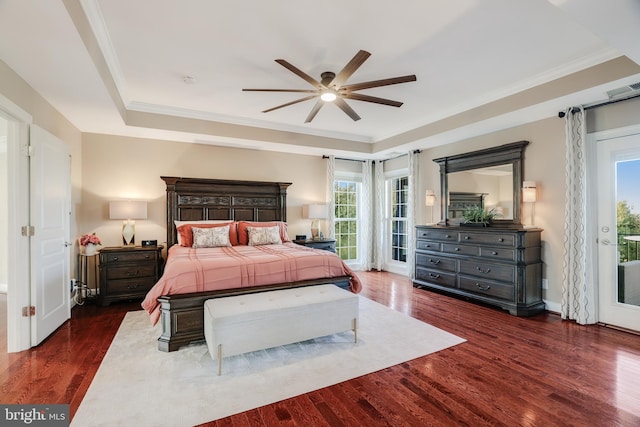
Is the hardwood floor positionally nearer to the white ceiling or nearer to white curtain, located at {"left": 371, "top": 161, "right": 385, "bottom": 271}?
the white ceiling

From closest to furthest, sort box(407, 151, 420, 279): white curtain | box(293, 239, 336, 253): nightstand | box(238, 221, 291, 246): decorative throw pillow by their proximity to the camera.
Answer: box(238, 221, 291, 246): decorative throw pillow, box(293, 239, 336, 253): nightstand, box(407, 151, 420, 279): white curtain

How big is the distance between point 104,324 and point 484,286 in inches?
194

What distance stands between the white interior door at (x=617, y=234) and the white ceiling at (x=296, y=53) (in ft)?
2.40

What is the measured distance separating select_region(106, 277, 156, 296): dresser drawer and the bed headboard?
2.54 ft

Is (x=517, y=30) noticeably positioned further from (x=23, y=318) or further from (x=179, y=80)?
(x=23, y=318)

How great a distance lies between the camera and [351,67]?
2607 mm

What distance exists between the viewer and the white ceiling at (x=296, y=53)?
7.45ft

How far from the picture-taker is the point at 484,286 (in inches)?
169

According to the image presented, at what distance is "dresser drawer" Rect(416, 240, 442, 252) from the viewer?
16.6ft

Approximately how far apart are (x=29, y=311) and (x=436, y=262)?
5.22 metres

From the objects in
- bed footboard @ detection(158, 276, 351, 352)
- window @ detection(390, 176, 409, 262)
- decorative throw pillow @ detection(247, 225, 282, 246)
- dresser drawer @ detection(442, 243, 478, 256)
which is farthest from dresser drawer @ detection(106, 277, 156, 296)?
window @ detection(390, 176, 409, 262)

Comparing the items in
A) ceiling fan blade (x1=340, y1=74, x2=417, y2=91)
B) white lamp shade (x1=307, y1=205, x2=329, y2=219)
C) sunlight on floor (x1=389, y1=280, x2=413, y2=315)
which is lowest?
sunlight on floor (x1=389, y1=280, x2=413, y2=315)

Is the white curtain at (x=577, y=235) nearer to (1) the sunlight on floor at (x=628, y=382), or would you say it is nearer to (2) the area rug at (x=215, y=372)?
(1) the sunlight on floor at (x=628, y=382)

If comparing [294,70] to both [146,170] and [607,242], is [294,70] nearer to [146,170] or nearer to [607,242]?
[146,170]
